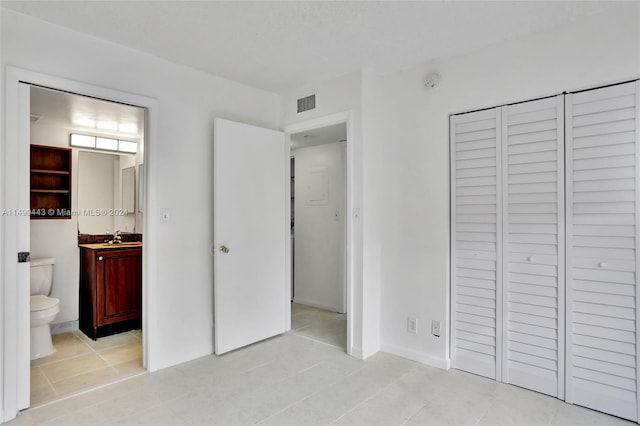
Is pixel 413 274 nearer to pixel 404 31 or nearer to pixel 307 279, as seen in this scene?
pixel 404 31

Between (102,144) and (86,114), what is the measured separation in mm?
680

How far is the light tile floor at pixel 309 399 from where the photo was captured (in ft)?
6.98

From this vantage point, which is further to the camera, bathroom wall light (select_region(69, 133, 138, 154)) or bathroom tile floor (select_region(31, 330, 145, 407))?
bathroom wall light (select_region(69, 133, 138, 154))

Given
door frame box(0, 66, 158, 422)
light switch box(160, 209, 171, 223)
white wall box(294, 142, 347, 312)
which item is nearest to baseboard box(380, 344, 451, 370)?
white wall box(294, 142, 347, 312)

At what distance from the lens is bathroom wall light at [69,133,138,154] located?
13.1 feet

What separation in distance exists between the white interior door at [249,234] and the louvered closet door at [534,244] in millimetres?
1952

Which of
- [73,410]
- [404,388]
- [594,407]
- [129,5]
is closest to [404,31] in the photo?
[129,5]

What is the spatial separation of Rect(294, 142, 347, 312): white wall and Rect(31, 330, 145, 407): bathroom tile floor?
2.11 meters

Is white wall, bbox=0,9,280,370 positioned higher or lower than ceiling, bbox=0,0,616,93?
lower

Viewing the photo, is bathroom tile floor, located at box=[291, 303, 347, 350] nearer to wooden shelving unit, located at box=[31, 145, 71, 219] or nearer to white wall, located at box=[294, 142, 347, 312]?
white wall, located at box=[294, 142, 347, 312]

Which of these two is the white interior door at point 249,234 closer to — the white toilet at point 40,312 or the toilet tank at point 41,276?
the white toilet at point 40,312

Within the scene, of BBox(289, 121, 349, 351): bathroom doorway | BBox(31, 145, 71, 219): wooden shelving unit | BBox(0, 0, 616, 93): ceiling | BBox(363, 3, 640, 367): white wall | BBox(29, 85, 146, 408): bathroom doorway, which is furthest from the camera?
BBox(289, 121, 349, 351): bathroom doorway

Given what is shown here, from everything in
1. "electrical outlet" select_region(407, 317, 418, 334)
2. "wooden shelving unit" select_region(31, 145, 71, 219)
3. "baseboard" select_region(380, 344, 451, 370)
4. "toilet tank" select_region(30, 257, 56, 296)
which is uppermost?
"wooden shelving unit" select_region(31, 145, 71, 219)

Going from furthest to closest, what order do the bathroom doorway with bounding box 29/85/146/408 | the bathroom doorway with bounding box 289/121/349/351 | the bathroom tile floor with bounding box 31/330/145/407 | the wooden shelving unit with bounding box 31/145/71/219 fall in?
the bathroom doorway with bounding box 289/121/349/351 → the wooden shelving unit with bounding box 31/145/71/219 → the bathroom doorway with bounding box 29/85/146/408 → the bathroom tile floor with bounding box 31/330/145/407
